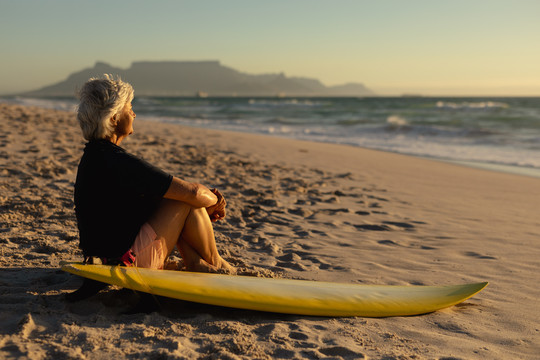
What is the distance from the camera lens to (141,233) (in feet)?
7.84

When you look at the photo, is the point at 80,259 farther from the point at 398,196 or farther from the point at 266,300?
the point at 398,196

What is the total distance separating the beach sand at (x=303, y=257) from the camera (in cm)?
206

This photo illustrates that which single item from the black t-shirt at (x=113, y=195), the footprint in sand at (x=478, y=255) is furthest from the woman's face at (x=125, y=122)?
the footprint in sand at (x=478, y=255)

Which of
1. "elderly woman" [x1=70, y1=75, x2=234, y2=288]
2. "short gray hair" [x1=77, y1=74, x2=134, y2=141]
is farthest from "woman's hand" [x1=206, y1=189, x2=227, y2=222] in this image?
"short gray hair" [x1=77, y1=74, x2=134, y2=141]

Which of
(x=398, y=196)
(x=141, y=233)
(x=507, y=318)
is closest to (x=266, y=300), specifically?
(x=141, y=233)

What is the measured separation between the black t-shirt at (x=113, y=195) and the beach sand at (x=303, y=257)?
0.33 m

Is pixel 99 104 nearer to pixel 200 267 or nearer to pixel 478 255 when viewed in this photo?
pixel 200 267

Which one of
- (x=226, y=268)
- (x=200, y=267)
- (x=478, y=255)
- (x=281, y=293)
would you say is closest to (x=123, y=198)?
(x=200, y=267)

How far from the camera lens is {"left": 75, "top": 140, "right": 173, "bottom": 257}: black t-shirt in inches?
85.4

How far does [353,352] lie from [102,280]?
1.26m

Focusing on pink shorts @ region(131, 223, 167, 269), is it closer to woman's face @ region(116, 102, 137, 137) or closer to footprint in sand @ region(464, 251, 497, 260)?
woman's face @ region(116, 102, 137, 137)

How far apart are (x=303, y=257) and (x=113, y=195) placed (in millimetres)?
1551

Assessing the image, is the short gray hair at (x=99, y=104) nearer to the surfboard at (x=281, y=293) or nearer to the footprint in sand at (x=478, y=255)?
the surfboard at (x=281, y=293)

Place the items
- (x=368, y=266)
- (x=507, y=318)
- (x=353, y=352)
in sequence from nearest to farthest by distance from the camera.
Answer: (x=353, y=352)
(x=507, y=318)
(x=368, y=266)
